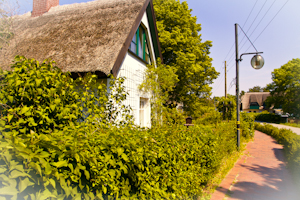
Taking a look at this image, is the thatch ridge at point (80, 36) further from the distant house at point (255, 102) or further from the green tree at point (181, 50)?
the distant house at point (255, 102)

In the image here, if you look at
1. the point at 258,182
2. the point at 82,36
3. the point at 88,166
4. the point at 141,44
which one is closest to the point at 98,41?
the point at 82,36

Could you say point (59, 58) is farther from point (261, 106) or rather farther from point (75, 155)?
point (261, 106)

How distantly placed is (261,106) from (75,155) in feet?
249

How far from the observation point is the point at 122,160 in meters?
2.04

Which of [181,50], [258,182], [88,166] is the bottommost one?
[258,182]

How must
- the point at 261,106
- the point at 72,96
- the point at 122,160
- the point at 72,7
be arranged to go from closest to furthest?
the point at 122,160 → the point at 72,96 → the point at 72,7 → the point at 261,106

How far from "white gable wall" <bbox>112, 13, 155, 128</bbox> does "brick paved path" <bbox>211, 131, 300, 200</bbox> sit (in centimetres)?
301

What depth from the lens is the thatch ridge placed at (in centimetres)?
570

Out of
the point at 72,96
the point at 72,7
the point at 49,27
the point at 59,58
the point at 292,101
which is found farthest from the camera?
the point at 292,101

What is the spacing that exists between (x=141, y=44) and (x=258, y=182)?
6.81m

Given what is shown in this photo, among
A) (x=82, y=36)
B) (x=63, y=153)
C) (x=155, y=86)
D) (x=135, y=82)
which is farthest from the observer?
(x=155, y=86)

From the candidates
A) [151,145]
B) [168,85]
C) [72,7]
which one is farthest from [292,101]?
[151,145]

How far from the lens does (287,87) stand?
3538 centimetres

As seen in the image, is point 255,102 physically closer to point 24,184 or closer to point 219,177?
point 219,177
